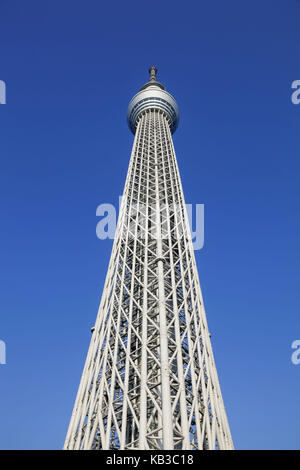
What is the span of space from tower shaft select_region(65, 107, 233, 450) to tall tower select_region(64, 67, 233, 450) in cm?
5

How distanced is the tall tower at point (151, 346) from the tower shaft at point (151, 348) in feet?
0.17

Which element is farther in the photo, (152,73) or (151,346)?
(152,73)

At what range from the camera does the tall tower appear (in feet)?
51.4

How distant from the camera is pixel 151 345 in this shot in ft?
61.2

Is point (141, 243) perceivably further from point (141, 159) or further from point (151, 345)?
point (141, 159)

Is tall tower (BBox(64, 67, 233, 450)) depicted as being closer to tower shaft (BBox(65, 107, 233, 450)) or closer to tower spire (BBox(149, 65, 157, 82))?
tower shaft (BBox(65, 107, 233, 450))

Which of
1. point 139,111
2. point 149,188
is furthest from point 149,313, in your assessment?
point 139,111

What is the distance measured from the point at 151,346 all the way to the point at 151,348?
236 millimetres

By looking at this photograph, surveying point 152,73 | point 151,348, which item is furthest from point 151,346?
point 152,73

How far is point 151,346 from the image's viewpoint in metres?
18.5

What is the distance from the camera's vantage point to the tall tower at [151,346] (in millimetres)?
15680

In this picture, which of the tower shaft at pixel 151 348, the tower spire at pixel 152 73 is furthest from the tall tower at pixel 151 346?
the tower spire at pixel 152 73

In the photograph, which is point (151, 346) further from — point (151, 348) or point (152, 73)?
point (152, 73)

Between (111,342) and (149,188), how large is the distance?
46.4ft
